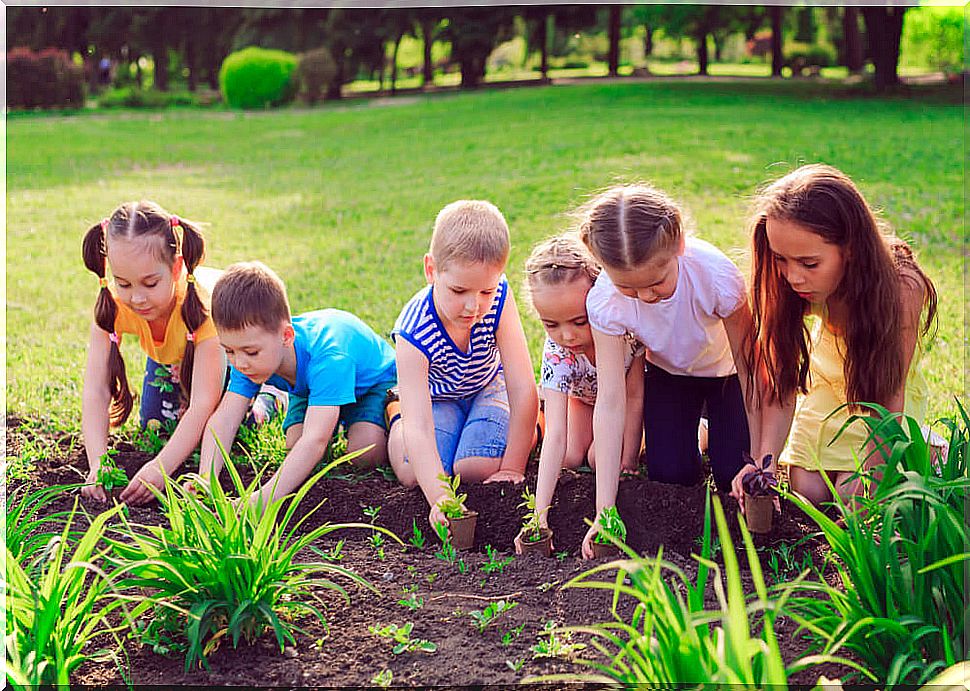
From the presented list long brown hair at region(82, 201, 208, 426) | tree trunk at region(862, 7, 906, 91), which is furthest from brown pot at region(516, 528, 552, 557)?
tree trunk at region(862, 7, 906, 91)

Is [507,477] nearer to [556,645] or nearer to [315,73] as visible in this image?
[556,645]

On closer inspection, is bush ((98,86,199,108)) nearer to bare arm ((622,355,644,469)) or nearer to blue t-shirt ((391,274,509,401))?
blue t-shirt ((391,274,509,401))

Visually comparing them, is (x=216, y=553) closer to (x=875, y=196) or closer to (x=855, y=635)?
(x=855, y=635)

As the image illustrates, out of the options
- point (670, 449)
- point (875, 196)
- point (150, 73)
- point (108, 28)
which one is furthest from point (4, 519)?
point (150, 73)

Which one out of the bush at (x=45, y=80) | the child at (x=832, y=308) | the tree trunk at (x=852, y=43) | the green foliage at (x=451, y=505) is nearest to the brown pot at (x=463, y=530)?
the green foliage at (x=451, y=505)

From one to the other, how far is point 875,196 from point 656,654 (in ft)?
27.0

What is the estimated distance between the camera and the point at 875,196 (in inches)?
361

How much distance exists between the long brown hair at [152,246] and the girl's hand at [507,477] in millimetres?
1313

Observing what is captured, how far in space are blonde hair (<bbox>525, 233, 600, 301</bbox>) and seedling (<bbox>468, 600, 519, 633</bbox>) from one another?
1.18 meters

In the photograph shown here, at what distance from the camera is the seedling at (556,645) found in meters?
2.33

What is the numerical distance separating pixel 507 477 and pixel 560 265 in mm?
849

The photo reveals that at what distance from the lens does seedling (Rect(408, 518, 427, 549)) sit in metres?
3.15

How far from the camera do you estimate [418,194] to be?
34.4ft

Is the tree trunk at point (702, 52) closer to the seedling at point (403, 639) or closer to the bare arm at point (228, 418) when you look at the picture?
the bare arm at point (228, 418)
